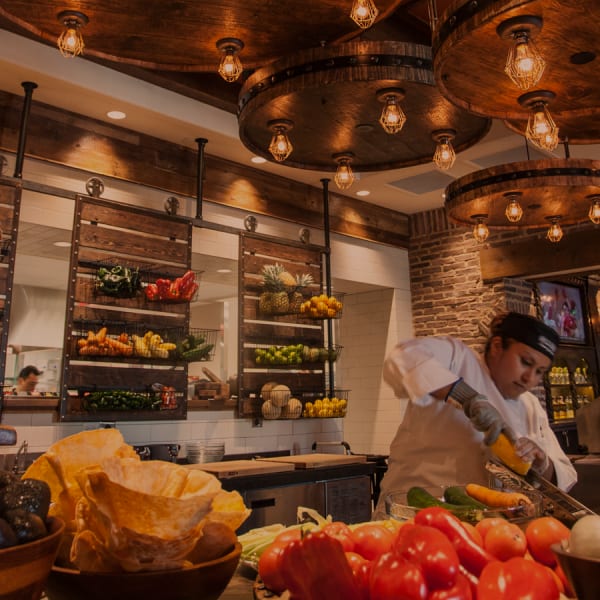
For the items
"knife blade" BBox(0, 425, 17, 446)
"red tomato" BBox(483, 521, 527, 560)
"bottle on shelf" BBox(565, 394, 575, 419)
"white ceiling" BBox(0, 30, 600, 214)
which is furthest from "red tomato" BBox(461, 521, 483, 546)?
"bottle on shelf" BBox(565, 394, 575, 419)

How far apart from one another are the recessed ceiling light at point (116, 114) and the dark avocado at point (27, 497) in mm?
4596

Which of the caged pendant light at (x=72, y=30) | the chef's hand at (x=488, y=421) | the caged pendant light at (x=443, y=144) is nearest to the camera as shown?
the caged pendant light at (x=72, y=30)

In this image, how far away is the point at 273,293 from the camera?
6.00 metres

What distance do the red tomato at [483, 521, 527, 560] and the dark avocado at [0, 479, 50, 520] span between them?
2.39 ft

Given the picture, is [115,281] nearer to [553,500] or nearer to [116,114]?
[116,114]

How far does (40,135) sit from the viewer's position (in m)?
4.77

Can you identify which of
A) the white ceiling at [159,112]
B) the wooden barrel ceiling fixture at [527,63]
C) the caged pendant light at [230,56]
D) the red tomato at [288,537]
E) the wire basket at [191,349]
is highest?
the white ceiling at [159,112]

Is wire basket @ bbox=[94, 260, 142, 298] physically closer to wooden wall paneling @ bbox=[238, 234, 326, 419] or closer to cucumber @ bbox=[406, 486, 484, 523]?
wooden wall paneling @ bbox=[238, 234, 326, 419]

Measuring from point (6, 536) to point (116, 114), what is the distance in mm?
4777

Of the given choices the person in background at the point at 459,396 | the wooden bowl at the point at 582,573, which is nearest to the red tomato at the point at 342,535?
the wooden bowl at the point at 582,573

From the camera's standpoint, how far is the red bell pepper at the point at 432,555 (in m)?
0.82

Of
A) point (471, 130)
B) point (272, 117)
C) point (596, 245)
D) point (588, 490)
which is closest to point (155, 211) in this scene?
point (272, 117)

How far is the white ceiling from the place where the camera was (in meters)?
4.39

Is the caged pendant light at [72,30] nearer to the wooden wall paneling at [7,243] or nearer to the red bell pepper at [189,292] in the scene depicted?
the wooden wall paneling at [7,243]
